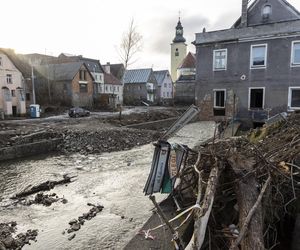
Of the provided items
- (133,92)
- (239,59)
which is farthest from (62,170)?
(133,92)

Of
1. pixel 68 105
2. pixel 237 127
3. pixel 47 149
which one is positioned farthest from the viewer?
pixel 68 105

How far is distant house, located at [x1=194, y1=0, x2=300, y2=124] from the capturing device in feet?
54.2

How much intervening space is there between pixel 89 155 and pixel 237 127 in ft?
31.1

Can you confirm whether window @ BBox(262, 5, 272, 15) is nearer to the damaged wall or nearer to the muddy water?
the damaged wall

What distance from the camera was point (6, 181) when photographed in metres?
9.75

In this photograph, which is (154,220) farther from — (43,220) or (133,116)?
(133,116)

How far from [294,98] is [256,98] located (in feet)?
7.37

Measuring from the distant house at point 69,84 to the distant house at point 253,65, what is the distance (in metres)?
21.0

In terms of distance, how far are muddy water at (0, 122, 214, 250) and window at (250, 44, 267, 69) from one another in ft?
31.4

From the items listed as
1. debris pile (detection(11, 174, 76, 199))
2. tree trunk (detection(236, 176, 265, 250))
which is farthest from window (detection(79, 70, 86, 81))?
tree trunk (detection(236, 176, 265, 250))

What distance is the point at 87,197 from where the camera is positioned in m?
8.02

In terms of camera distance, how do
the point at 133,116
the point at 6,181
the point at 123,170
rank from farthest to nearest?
the point at 133,116, the point at 123,170, the point at 6,181

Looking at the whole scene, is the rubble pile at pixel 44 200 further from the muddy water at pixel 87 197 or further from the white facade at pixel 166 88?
the white facade at pixel 166 88

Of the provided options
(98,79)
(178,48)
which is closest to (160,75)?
(178,48)
